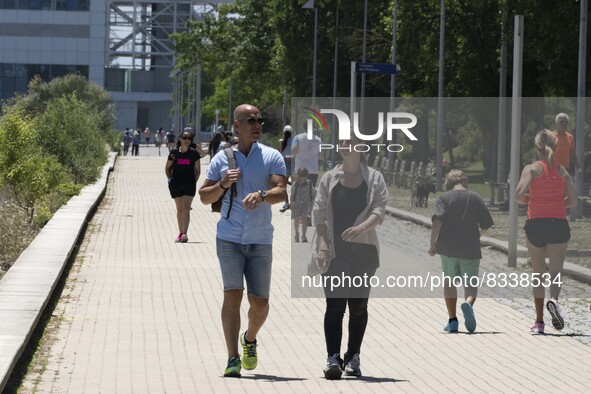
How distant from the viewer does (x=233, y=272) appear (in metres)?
9.76

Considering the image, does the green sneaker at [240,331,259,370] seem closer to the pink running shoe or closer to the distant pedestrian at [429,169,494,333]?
the distant pedestrian at [429,169,494,333]

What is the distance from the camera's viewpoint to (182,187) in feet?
A: 70.5

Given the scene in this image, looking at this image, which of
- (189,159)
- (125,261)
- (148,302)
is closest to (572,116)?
(189,159)

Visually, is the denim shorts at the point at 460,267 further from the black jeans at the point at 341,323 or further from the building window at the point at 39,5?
the building window at the point at 39,5

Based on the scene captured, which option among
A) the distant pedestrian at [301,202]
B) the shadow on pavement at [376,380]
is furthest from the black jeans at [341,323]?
the distant pedestrian at [301,202]

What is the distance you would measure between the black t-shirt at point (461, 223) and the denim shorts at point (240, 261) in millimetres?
3080

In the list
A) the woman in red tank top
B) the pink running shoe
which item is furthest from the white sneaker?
the woman in red tank top

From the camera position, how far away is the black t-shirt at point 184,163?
70.9 ft

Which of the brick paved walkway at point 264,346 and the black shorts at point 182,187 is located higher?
the black shorts at point 182,187

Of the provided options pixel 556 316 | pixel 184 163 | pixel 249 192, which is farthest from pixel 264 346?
pixel 184 163

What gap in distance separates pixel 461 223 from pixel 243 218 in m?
3.33

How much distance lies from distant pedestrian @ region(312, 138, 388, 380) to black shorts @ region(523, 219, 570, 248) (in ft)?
10.3

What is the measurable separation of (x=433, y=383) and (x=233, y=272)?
1536 mm

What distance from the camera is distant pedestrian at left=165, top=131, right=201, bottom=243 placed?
21.5m
